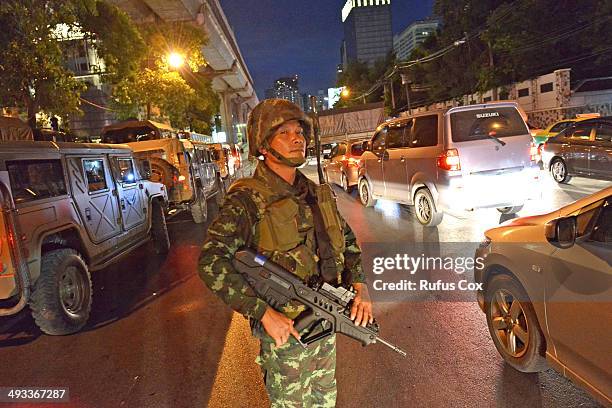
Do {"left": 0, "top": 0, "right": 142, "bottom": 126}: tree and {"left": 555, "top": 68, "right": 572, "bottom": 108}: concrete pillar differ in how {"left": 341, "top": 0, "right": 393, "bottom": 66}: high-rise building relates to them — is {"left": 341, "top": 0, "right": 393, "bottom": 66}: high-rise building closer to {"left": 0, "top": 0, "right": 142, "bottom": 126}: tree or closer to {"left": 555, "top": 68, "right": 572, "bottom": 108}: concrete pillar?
{"left": 555, "top": 68, "right": 572, "bottom": 108}: concrete pillar

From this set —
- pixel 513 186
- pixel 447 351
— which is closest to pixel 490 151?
pixel 513 186

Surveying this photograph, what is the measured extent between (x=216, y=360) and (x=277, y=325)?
83.7 inches

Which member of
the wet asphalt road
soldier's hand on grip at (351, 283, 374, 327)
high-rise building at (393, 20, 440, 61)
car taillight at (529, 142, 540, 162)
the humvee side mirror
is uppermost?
high-rise building at (393, 20, 440, 61)

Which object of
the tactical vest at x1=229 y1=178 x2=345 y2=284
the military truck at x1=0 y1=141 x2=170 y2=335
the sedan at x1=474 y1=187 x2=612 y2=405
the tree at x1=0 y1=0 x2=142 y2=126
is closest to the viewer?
the tactical vest at x1=229 y1=178 x2=345 y2=284

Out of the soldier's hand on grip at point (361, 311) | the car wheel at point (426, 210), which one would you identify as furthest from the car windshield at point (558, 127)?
the soldier's hand on grip at point (361, 311)

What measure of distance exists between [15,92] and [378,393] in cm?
990

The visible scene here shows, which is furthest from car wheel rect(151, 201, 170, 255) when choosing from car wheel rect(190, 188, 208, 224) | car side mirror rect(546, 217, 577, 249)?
car side mirror rect(546, 217, 577, 249)

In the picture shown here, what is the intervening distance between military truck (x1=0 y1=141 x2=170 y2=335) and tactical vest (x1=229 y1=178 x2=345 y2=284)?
2.94 metres

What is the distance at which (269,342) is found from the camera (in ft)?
6.65

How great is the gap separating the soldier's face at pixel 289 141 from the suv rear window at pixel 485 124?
5211 millimetres

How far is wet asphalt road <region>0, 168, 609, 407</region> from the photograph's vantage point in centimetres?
297

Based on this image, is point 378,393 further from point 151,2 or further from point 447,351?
point 151,2

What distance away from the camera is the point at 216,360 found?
11.9 feet

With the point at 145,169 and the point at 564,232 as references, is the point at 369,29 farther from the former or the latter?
the point at 564,232
